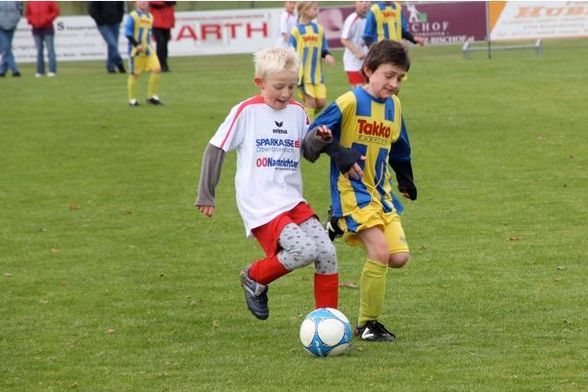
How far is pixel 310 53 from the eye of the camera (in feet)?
54.7

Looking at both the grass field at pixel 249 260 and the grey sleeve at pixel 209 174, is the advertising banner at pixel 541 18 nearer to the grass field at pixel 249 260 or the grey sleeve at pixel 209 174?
the grass field at pixel 249 260

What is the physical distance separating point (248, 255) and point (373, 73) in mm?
3299

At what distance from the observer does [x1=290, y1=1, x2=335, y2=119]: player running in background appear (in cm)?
1652

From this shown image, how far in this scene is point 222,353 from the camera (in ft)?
21.8

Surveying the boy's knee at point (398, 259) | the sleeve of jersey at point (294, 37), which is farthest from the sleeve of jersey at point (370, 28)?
the boy's knee at point (398, 259)

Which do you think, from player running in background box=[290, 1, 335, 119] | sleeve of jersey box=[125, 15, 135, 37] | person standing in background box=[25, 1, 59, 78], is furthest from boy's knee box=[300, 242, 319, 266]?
person standing in background box=[25, 1, 59, 78]

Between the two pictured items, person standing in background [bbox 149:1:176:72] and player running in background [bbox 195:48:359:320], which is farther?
person standing in background [bbox 149:1:176:72]

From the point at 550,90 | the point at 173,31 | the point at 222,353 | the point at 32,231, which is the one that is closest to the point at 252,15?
the point at 173,31

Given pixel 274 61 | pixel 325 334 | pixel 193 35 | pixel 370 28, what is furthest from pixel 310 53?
pixel 193 35

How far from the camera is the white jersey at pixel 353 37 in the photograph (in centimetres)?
1698

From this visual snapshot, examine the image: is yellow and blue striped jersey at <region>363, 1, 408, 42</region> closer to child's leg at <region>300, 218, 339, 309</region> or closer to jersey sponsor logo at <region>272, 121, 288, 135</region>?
jersey sponsor logo at <region>272, 121, 288, 135</region>

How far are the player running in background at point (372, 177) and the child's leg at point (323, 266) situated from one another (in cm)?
18

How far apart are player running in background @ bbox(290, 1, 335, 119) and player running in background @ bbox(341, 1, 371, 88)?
34 centimetres

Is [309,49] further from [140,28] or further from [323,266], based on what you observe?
[323,266]
